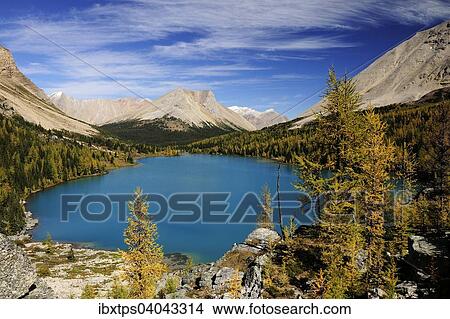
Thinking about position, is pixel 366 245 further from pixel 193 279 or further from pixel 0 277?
pixel 0 277

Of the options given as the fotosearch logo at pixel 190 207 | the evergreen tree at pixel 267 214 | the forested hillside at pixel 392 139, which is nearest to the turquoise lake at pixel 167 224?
the fotosearch logo at pixel 190 207

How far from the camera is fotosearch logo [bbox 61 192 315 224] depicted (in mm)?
46594

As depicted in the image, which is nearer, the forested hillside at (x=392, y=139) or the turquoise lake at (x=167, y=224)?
the forested hillside at (x=392, y=139)

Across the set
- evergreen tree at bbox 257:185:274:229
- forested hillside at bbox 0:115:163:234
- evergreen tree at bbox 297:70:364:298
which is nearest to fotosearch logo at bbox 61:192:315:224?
evergreen tree at bbox 257:185:274:229

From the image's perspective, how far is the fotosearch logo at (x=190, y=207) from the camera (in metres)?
46.6

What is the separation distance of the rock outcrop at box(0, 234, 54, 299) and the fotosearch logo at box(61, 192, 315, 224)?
99.0 feet

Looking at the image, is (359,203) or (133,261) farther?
(133,261)

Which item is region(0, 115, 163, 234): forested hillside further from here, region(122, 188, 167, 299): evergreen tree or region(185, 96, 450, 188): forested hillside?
region(185, 96, 450, 188): forested hillside

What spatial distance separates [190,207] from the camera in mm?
55844

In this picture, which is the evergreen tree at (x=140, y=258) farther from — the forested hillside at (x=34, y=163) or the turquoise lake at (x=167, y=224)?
the forested hillside at (x=34, y=163)

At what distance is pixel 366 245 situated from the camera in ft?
51.0

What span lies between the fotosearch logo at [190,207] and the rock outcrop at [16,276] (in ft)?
99.0
